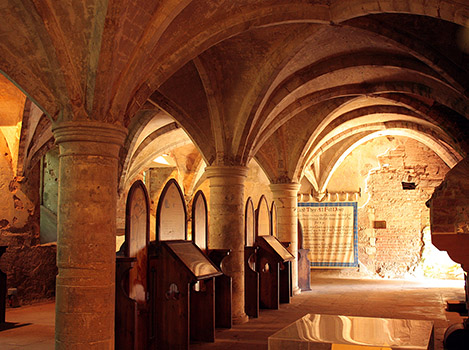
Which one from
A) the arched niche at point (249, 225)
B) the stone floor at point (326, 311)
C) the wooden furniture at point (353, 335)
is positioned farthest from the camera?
the arched niche at point (249, 225)

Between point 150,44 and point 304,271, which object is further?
point 304,271

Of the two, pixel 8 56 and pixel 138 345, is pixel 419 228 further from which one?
pixel 8 56

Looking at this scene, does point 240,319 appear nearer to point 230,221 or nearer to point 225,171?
point 230,221

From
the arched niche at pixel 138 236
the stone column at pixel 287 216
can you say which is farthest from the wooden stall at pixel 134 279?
the stone column at pixel 287 216

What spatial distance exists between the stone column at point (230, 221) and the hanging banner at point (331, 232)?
25.5 ft

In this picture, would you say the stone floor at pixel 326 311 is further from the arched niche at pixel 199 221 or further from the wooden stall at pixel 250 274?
the arched niche at pixel 199 221

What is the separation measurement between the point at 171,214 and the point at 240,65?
8.27 feet

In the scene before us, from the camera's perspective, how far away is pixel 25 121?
8453 millimetres

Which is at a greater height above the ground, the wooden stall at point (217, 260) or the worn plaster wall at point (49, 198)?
the worn plaster wall at point (49, 198)

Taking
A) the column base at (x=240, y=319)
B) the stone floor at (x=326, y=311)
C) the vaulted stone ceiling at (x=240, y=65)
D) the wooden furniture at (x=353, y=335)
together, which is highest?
the vaulted stone ceiling at (x=240, y=65)

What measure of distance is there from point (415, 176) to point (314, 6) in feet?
33.0

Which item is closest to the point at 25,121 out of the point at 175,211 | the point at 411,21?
the point at 175,211

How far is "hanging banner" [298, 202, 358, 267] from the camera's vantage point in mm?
14391

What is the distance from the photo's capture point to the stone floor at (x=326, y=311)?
560cm
